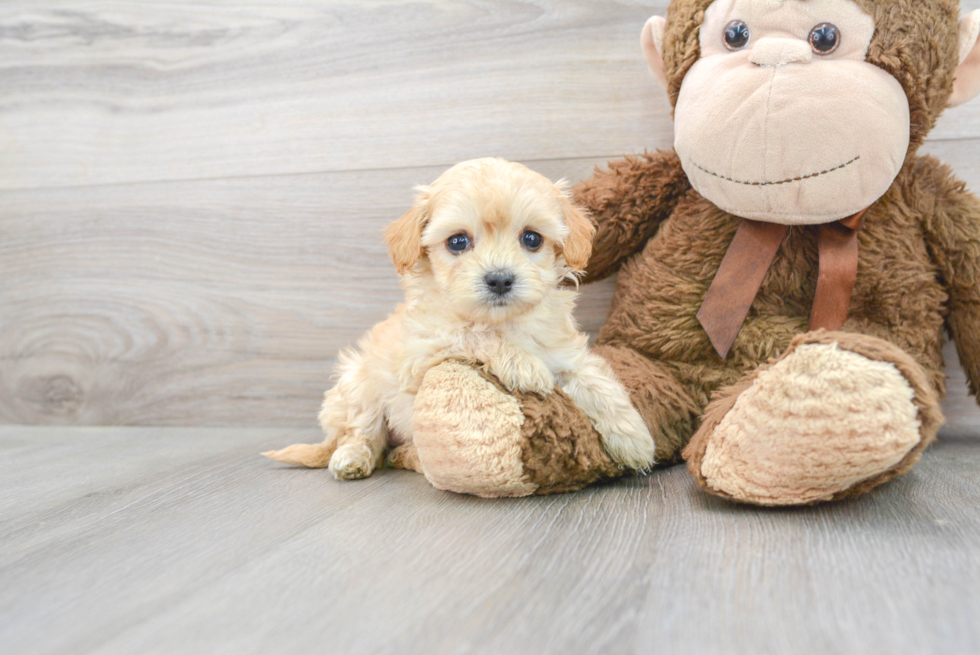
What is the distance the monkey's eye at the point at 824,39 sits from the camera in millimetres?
983

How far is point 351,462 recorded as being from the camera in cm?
112

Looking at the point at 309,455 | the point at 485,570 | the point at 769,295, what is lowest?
the point at 309,455

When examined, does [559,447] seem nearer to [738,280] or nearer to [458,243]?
[458,243]

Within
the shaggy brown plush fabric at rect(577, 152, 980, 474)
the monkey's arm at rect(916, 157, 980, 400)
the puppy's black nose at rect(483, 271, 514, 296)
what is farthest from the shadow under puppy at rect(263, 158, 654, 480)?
the monkey's arm at rect(916, 157, 980, 400)

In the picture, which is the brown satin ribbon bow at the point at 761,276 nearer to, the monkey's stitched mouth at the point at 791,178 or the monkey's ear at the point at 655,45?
the monkey's stitched mouth at the point at 791,178

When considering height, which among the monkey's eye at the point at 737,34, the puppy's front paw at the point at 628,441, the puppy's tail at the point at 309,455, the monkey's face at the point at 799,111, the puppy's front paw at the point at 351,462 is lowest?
the puppy's tail at the point at 309,455

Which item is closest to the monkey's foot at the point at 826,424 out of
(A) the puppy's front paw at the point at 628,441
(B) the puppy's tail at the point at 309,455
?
(A) the puppy's front paw at the point at 628,441

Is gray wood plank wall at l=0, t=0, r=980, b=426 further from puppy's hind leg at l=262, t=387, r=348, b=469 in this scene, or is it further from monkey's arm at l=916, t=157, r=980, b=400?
puppy's hind leg at l=262, t=387, r=348, b=469

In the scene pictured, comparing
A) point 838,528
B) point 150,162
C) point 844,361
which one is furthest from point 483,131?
point 838,528

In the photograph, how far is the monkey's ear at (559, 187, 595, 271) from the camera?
1.01 m

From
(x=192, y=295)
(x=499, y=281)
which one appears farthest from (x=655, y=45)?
(x=192, y=295)

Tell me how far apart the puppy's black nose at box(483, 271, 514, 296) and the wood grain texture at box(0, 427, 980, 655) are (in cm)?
29

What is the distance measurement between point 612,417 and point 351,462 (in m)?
0.41

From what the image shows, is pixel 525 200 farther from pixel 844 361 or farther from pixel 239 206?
pixel 239 206
